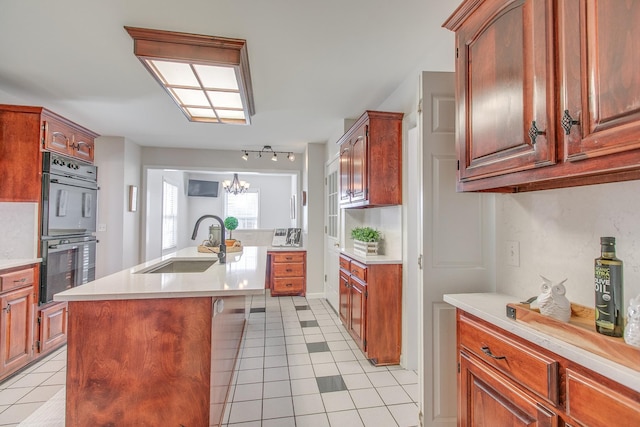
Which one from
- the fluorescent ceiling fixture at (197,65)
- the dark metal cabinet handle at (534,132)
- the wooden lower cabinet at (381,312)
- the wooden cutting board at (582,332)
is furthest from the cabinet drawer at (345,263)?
the dark metal cabinet handle at (534,132)

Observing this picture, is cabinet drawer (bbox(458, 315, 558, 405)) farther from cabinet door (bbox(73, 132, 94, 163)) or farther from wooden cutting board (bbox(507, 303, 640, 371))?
cabinet door (bbox(73, 132, 94, 163))

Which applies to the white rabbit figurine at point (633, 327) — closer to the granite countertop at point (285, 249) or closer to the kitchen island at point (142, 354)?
the kitchen island at point (142, 354)

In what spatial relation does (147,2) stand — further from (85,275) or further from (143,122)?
(85,275)

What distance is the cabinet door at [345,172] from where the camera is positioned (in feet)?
10.7

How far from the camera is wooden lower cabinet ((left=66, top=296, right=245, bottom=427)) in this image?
156 centimetres

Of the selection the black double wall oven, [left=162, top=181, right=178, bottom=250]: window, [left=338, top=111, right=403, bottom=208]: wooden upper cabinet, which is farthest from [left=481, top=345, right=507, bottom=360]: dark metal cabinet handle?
[left=162, top=181, right=178, bottom=250]: window

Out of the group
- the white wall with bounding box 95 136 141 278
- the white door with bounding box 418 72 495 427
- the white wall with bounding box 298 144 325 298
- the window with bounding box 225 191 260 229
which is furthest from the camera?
the window with bounding box 225 191 260 229

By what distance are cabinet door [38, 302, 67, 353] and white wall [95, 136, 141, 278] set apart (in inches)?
62.8

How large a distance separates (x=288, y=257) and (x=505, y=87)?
14.3 feet

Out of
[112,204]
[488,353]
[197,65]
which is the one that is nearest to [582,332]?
[488,353]

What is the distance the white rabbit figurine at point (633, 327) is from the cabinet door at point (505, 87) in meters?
0.48

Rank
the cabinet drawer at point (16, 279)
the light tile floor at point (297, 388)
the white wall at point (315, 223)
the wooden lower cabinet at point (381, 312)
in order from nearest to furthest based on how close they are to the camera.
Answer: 1. the light tile floor at point (297, 388)
2. the cabinet drawer at point (16, 279)
3. the wooden lower cabinet at point (381, 312)
4. the white wall at point (315, 223)

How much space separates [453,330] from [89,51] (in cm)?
319

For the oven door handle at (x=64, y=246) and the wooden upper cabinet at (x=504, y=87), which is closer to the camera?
the wooden upper cabinet at (x=504, y=87)
